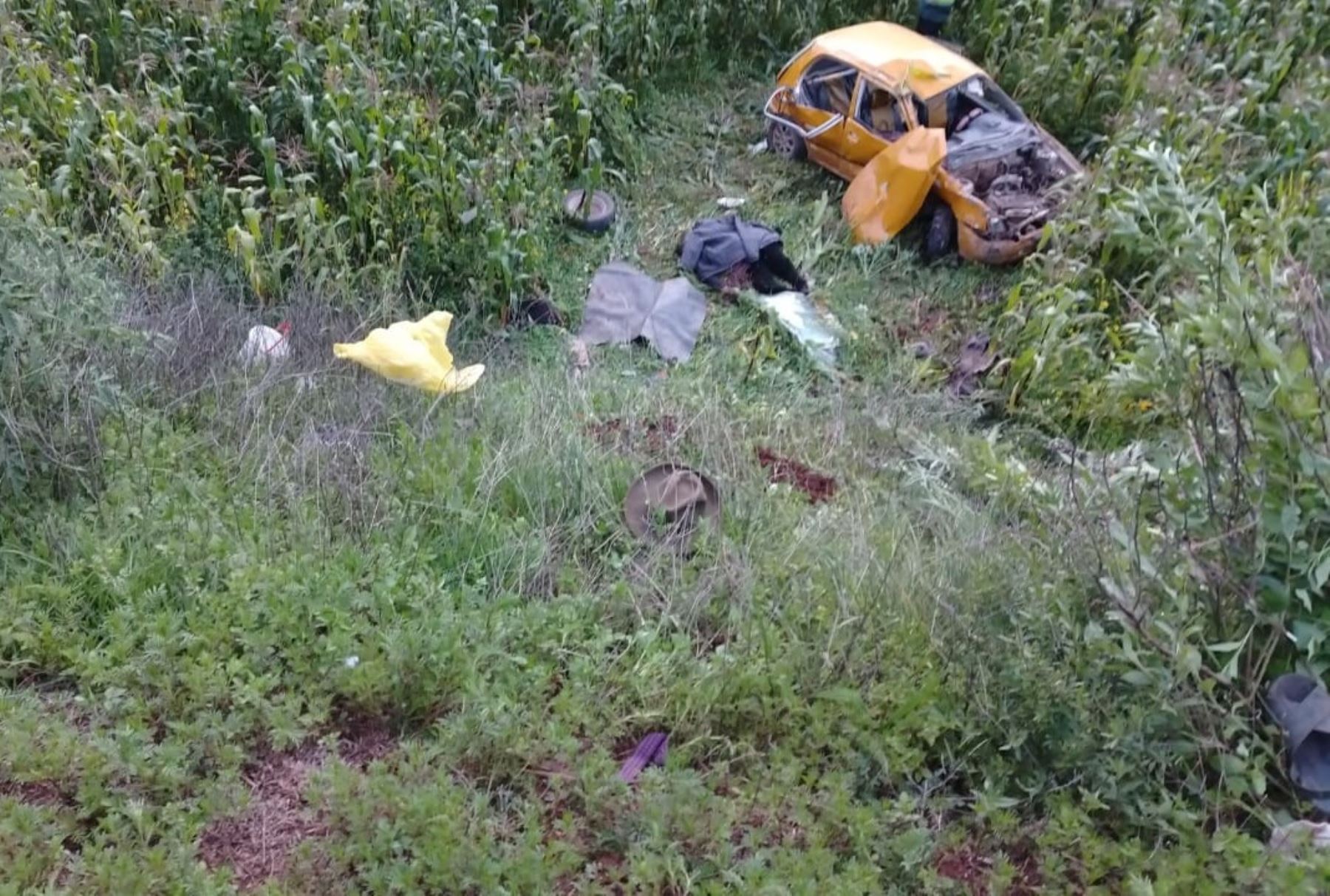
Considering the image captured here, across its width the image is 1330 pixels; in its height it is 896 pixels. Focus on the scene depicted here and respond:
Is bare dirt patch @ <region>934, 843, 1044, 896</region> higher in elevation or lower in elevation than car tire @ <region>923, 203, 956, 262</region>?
higher

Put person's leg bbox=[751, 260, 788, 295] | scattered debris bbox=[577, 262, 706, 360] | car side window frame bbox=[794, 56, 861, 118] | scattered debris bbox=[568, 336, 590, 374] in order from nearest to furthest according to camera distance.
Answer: scattered debris bbox=[568, 336, 590, 374]
scattered debris bbox=[577, 262, 706, 360]
person's leg bbox=[751, 260, 788, 295]
car side window frame bbox=[794, 56, 861, 118]

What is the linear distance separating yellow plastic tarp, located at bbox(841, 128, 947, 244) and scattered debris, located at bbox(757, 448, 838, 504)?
3056 millimetres

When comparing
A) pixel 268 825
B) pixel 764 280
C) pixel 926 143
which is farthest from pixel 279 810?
pixel 926 143

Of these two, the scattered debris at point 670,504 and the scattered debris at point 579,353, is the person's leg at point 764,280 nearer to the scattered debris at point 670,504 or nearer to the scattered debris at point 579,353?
the scattered debris at point 579,353

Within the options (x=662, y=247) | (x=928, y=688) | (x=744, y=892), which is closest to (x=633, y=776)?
(x=744, y=892)

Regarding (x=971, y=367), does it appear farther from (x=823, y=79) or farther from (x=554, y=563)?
(x=554, y=563)

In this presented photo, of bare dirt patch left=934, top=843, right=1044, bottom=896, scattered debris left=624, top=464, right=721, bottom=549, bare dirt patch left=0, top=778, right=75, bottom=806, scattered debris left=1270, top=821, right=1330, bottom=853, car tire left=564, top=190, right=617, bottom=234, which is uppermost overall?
scattered debris left=1270, top=821, right=1330, bottom=853

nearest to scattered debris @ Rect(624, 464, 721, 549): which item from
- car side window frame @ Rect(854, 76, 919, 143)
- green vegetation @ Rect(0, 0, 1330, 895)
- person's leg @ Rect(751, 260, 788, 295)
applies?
green vegetation @ Rect(0, 0, 1330, 895)

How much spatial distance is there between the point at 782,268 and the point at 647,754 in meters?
4.44

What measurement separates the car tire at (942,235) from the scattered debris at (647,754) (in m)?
4.93

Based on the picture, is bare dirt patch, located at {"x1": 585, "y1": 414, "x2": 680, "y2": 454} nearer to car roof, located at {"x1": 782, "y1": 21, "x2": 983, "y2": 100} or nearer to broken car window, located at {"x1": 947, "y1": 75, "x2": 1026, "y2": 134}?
car roof, located at {"x1": 782, "y1": 21, "x2": 983, "y2": 100}

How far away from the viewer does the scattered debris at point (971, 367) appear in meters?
6.00

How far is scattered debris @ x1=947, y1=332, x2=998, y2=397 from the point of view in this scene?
6000 millimetres

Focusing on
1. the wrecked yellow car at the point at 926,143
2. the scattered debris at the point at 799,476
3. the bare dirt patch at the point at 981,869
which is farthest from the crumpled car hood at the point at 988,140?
the bare dirt patch at the point at 981,869
